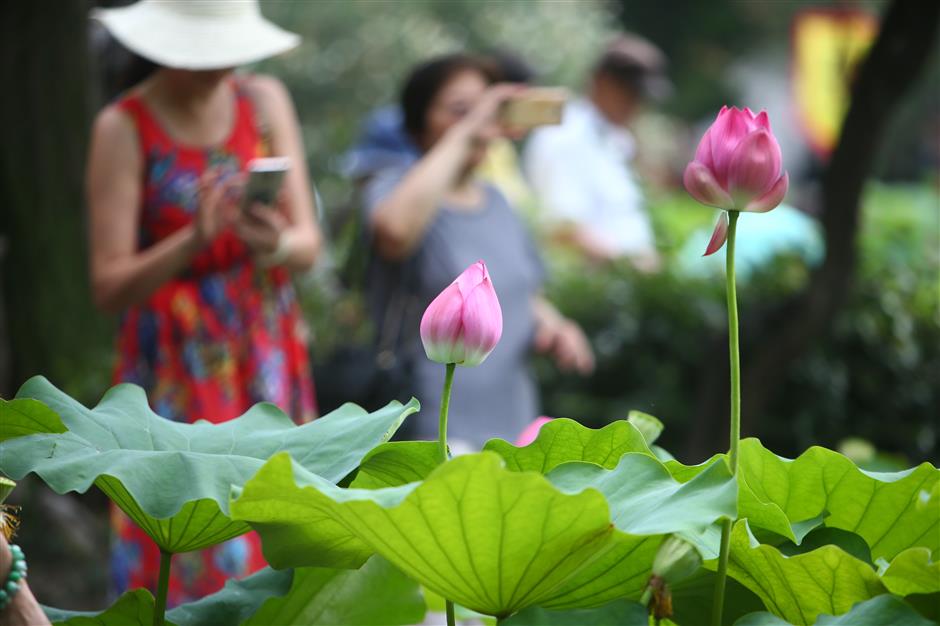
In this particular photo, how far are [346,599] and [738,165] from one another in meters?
0.53

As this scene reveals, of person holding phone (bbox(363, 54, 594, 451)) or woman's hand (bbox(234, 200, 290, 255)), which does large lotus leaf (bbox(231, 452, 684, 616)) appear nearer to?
woman's hand (bbox(234, 200, 290, 255))

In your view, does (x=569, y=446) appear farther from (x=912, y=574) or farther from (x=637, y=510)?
(x=912, y=574)

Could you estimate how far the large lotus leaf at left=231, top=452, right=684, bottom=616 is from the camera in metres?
0.99

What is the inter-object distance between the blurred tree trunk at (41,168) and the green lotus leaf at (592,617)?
5.09 m

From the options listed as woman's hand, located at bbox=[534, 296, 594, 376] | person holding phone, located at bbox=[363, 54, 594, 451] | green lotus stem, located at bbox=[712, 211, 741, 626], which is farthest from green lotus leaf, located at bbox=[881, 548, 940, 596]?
woman's hand, located at bbox=[534, 296, 594, 376]

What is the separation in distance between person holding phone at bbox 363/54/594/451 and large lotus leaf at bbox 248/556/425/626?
8.26 feet

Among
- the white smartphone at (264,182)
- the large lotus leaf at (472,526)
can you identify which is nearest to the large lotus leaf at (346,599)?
the large lotus leaf at (472,526)

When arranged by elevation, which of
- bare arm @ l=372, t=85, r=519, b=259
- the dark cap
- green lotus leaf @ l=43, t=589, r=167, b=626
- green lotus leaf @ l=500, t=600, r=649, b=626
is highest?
green lotus leaf @ l=500, t=600, r=649, b=626

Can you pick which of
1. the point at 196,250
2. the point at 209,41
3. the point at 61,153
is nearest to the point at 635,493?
the point at 196,250

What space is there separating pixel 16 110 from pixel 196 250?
3.12 meters

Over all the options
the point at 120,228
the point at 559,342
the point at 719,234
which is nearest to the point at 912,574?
the point at 719,234

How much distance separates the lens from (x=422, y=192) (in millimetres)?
3982

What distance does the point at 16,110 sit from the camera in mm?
5902

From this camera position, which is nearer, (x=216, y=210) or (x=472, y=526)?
(x=472, y=526)
